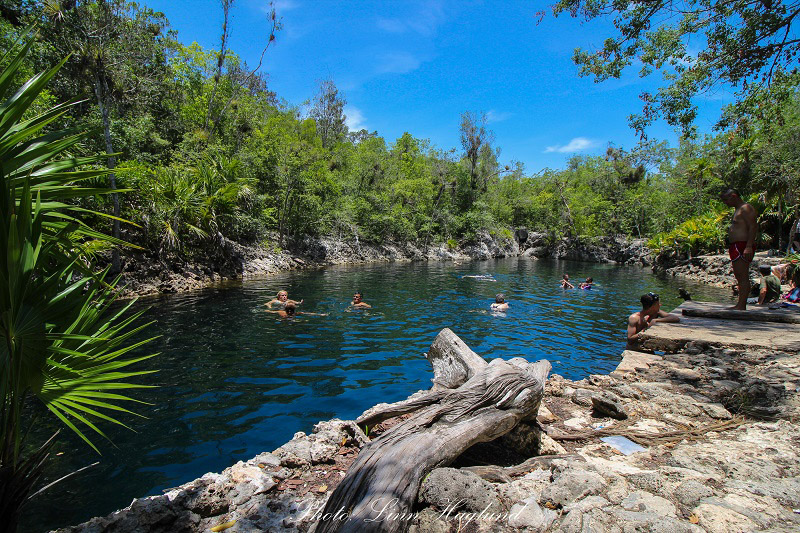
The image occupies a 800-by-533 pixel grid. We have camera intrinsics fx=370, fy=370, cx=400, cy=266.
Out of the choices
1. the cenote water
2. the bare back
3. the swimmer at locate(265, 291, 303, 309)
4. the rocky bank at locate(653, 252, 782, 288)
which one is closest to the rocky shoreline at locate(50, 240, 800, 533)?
the cenote water

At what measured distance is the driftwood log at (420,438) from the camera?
235cm

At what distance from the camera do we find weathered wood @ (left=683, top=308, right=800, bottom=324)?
7552mm

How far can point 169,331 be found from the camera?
9.30 metres

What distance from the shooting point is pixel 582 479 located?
280cm

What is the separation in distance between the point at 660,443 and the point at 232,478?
157 inches

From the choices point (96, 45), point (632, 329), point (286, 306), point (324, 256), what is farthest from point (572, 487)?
point (324, 256)

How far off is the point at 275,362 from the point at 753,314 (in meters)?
10.1

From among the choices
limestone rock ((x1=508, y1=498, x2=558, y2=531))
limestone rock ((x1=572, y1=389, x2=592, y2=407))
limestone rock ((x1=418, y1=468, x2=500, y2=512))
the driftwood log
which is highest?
the driftwood log

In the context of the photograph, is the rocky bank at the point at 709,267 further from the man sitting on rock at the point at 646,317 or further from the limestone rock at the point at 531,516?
the limestone rock at the point at 531,516

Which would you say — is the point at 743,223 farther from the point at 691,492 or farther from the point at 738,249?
the point at 691,492

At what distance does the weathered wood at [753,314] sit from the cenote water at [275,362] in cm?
188

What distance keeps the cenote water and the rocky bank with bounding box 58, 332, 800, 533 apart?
1.27 meters

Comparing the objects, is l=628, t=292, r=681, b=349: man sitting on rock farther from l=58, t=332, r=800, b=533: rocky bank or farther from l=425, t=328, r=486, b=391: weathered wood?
l=425, t=328, r=486, b=391: weathered wood

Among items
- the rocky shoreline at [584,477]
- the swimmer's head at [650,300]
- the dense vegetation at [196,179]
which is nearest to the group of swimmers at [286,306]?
the dense vegetation at [196,179]
